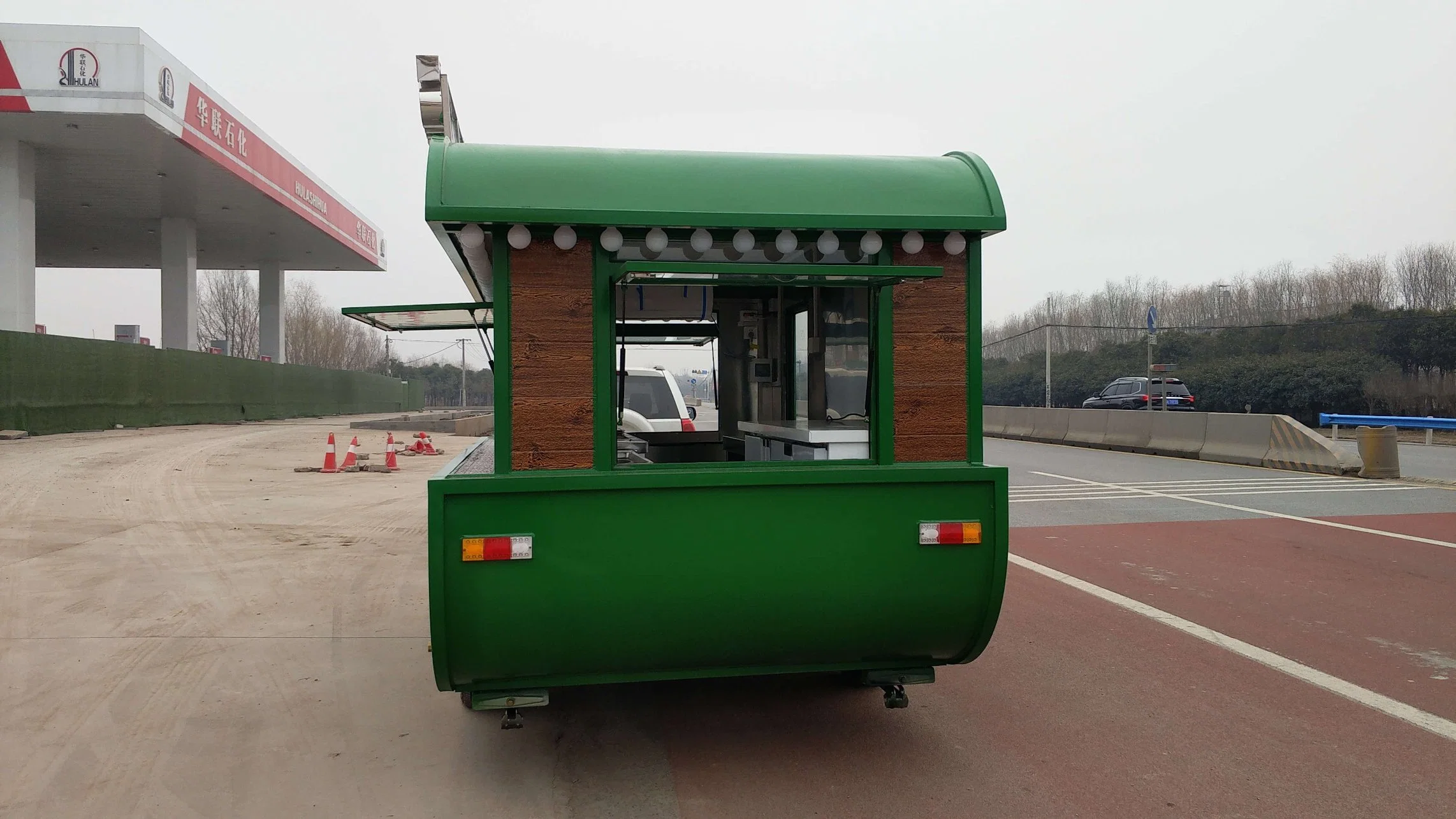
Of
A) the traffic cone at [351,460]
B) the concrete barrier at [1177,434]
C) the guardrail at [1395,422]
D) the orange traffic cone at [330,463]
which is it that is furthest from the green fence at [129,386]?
the guardrail at [1395,422]

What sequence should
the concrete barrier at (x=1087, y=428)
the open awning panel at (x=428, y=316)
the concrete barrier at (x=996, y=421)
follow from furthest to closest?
1. the concrete barrier at (x=996, y=421)
2. the concrete barrier at (x=1087, y=428)
3. the open awning panel at (x=428, y=316)

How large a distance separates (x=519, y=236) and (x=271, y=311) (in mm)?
44652

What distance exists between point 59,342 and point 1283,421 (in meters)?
26.3

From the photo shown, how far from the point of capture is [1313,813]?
12.1 ft

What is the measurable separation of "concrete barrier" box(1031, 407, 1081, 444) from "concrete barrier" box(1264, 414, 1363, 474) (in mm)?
A: 7708

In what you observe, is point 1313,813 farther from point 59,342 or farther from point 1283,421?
point 59,342

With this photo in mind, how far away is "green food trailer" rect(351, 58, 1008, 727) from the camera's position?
3.69 meters

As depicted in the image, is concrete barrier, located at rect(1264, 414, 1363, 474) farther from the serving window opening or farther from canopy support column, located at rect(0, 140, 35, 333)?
canopy support column, located at rect(0, 140, 35, 333)

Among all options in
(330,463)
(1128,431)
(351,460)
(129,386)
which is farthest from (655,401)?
(129,386)

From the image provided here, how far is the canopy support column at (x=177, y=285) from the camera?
3319cm

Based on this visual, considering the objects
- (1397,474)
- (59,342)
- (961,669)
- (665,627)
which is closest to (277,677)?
(665,627)

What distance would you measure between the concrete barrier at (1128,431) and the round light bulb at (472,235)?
64.4 feet

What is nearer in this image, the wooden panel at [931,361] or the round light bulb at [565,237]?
the round light bulb at [565,237]

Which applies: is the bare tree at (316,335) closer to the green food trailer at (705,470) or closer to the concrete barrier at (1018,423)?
the concrete barrier at (1018,423)
